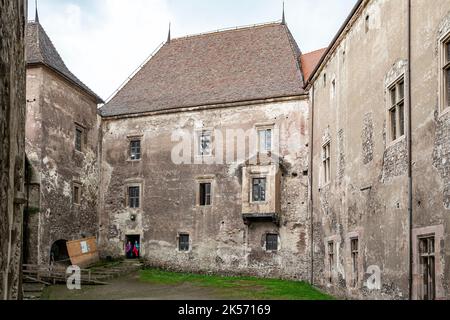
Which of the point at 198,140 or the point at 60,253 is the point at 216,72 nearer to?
the point at 198,140

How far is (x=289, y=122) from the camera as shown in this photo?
78.5ft

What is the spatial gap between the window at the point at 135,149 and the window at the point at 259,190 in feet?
21.4

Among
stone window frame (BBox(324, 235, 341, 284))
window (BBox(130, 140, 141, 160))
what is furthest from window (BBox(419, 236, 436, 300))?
window (BBox(130, 140, 141, 160))

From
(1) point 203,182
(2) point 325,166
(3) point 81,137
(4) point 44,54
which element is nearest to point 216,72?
(1) point 203,182

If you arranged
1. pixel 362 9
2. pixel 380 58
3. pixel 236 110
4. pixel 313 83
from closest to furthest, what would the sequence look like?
pixel 380 58 < pixel 362 9 < pixel 313 83 < pixel 236 110

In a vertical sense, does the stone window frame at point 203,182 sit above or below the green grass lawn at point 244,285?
above

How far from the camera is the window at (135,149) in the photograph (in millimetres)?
26984

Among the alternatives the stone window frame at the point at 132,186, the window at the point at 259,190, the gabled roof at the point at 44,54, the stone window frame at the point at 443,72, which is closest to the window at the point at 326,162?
the window at the point at 259,190

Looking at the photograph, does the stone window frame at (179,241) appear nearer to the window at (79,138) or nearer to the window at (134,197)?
the window at (134,197)

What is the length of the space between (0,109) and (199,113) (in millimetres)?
19263

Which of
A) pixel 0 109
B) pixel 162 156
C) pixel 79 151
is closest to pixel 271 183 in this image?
pixel 162 156

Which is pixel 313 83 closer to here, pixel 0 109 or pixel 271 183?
pixel 271 183

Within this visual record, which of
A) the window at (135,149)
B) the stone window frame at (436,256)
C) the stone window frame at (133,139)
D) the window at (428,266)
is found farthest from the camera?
the window at (135,149)
